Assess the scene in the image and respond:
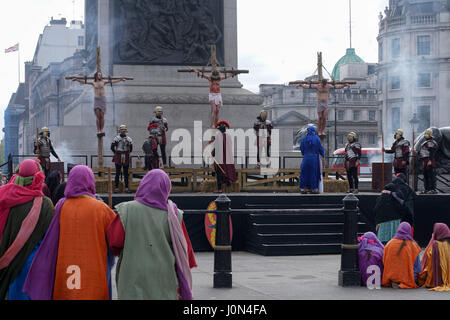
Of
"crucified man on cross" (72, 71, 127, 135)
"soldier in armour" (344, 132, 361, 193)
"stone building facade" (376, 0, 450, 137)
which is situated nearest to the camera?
"soldier in armour" (344, 132, 361, 193)

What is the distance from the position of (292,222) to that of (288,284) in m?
6.89

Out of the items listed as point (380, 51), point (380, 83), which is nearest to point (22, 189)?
point (380, 51)

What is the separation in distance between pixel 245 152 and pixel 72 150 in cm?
605

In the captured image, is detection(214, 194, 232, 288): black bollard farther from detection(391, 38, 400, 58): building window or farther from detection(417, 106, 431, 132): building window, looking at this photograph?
detection(391, 38, 400, 58): building window

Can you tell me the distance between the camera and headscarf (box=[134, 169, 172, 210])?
27.2 ft

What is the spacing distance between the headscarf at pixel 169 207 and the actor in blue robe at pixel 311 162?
1412 cm

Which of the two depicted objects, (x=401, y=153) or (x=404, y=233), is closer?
(x=404, y=233)

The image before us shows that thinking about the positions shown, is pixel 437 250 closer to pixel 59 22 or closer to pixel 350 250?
pixel 350 250

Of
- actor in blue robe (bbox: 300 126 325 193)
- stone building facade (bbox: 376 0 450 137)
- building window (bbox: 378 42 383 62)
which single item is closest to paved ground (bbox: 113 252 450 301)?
actor in blue robe (bbox: 300 126 325 193)

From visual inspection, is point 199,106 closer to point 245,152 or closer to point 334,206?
point 245,152

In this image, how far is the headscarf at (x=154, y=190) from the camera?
830 centimetres

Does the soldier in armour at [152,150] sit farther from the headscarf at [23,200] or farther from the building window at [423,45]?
the building window at [423,45]

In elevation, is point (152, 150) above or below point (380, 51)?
below

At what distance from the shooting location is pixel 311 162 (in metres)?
22.5
